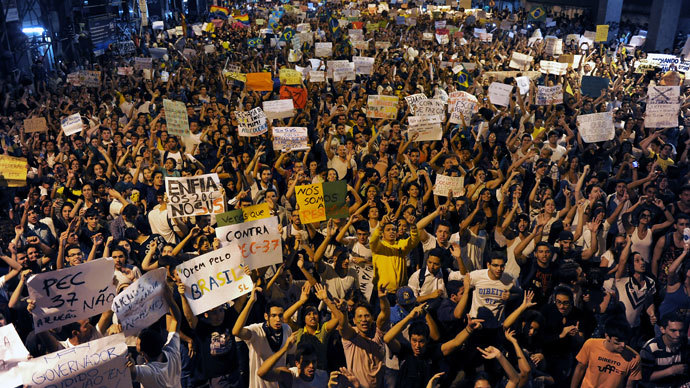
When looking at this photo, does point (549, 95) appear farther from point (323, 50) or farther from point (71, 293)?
point (71, 293)

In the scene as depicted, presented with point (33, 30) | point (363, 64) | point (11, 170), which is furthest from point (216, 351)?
point (33, 30)

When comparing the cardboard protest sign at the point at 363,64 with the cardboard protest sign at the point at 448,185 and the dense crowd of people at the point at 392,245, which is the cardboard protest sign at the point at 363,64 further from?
the cardboard protest sign at the point at 448,185

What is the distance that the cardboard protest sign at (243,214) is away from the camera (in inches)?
273

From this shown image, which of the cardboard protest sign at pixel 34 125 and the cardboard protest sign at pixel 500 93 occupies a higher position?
the cardboard protest sign at pixel 500 93

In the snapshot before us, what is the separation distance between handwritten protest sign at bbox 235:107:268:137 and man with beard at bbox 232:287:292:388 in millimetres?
6082

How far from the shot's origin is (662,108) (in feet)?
36.6

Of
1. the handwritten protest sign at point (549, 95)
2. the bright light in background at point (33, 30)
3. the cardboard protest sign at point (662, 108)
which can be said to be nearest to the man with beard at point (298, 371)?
the cardboard protest sign at point (662, 108)

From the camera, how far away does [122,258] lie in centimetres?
630

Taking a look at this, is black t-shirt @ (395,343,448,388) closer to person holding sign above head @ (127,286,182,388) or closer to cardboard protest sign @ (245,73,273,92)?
person holding sign above head @ (127,286,182,388)

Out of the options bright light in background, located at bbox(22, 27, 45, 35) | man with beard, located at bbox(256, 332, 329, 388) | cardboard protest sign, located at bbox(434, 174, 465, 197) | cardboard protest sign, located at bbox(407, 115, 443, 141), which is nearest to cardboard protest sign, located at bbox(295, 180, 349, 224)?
cardboard protest sign, located at bbox(434, 174, 465, 197)

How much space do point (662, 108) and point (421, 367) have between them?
27.8 ft

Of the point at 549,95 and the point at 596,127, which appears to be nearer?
the point at 596,127

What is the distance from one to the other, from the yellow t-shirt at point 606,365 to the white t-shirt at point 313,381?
2.13m

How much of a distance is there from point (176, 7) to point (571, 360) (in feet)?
180
